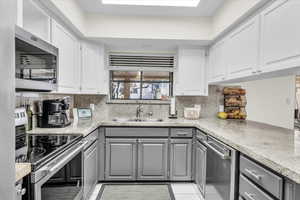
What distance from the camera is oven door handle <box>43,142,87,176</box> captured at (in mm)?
1242

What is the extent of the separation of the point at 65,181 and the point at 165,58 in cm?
252

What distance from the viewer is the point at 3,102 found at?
66 cm

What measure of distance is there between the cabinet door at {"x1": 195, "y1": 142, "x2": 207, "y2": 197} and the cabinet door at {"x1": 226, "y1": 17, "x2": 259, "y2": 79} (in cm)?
95

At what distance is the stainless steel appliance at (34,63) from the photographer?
115 centimetres

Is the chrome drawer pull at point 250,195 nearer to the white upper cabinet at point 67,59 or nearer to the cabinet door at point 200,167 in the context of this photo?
the cabinet door at point 200,167

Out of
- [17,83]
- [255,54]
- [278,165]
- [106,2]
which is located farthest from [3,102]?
[106,2]

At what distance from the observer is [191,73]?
3152 millimetres

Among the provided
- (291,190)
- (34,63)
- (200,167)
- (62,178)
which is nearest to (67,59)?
(34,63)

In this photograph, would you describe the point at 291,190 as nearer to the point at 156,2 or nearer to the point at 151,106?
the point at 156,2

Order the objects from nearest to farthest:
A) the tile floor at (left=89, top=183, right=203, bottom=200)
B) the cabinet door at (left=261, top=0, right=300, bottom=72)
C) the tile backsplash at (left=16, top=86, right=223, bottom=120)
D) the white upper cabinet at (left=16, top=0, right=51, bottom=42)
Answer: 1. the cabinet door at (left=261, top=0, right=300, bottom=72)
2. the white upper cabinet at (left=16, top=0, right=51, bottom=42)
3. the tile floor at (left=89, top=183, right=203, bottom=200)
4. the tile backsplash at (left=16, top=86, right=223, bottom=120)

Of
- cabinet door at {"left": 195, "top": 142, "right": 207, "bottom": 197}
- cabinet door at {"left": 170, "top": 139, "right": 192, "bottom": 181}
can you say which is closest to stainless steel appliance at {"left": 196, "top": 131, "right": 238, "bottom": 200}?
cabinet door at {"left": 195, "top": 142, "right": 207, "bottom": 197}

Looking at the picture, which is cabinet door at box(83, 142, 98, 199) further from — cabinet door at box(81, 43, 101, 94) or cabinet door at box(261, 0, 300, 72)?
cabinet door at box(261, 0, 300, 72)

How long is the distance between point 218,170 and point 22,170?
1.55 m

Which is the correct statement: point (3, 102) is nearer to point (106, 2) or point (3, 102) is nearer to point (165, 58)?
point (106, 2)
